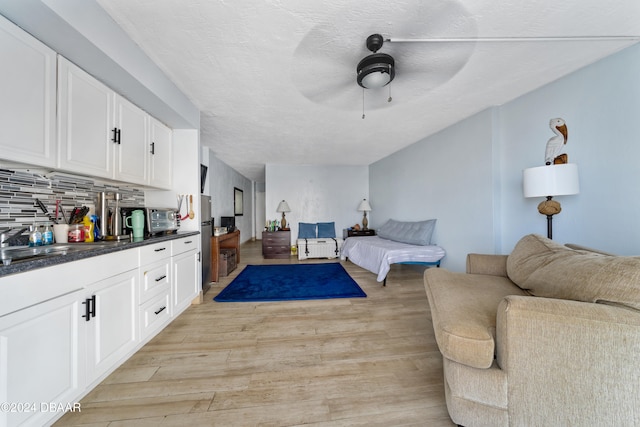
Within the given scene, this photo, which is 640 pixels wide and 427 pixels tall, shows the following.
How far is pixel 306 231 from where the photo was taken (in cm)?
566

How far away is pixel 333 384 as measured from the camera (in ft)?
4.53

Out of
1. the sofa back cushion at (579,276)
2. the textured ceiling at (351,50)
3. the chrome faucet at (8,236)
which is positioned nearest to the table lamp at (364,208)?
the textured ceiling at (351,50)

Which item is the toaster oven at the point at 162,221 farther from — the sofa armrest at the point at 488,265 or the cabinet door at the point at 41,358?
the sofa armrest at the point at 488,265

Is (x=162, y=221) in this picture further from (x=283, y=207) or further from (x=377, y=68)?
(x=283, y=207)

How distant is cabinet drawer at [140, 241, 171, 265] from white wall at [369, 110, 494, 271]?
3683 mm

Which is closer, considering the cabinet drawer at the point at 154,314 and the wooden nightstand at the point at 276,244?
the cabinet drawer at the point at 154,314

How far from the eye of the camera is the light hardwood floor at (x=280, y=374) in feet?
3.84

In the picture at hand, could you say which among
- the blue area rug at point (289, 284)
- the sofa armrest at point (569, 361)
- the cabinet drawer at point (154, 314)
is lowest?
the blue area rug at point (289, 284)

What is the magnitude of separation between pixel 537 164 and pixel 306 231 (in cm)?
442

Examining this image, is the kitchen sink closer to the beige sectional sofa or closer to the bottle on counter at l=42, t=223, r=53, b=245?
the bottle on counter at l=42, t=223, r=53, b=245

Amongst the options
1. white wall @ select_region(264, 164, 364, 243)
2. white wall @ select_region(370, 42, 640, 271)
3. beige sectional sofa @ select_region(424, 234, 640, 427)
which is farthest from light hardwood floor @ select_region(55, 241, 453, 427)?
white wall @ select_region(264, 164, 364, 243)

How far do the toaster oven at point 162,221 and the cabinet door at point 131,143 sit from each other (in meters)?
0.33

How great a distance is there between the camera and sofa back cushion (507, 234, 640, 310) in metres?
0.85

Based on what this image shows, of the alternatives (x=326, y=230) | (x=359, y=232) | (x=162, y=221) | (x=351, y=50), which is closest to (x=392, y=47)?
(x=351, y=50)
